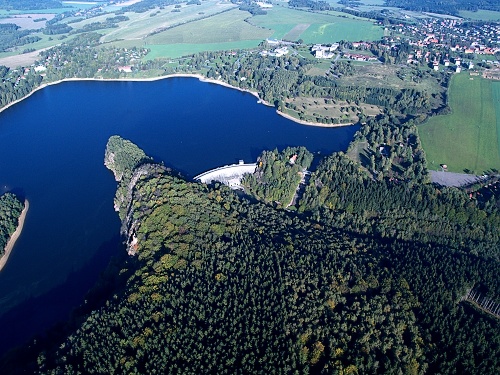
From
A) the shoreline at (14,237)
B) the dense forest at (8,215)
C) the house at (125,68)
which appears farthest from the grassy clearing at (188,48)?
the dense forest at (8,215)

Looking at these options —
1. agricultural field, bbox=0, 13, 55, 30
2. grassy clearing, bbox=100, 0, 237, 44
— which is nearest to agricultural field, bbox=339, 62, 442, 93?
grassy clearing, bbox=100, 0, 237, 44

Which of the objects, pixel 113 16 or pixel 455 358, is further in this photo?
pixel 113 16

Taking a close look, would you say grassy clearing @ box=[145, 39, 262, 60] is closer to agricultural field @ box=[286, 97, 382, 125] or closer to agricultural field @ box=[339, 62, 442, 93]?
agricultural field @ box=[339, 62, 442, 93]

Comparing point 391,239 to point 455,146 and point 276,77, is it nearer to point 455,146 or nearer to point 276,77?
point 455,146

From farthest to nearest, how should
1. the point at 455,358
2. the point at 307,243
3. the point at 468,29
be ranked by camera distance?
the point at 468,29 < the point at 307,243 < the point at 455,358

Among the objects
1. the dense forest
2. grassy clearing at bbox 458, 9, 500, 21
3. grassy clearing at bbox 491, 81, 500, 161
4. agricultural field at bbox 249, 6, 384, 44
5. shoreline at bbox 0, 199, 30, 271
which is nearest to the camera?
shoreline at bbox 0, 199, 30, 271

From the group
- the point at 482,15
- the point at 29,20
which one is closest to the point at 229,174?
the point at 29,20

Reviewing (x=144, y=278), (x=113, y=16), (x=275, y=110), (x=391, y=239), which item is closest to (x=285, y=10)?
(x=113, y=16)
